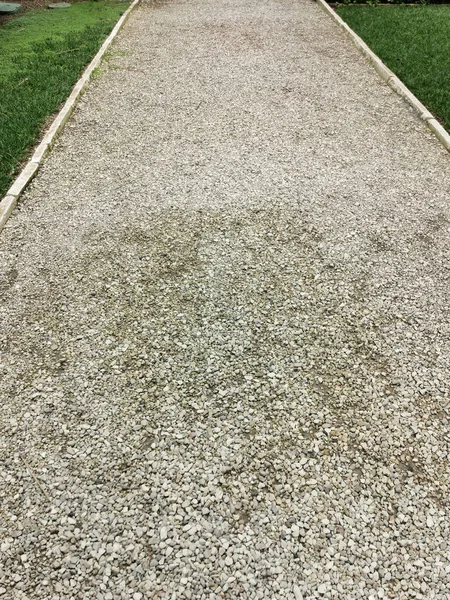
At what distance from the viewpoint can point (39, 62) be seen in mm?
9094

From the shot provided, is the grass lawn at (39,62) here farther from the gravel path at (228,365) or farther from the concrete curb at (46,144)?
the gravel path at (228,365)

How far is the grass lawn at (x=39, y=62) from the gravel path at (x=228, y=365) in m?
0.63

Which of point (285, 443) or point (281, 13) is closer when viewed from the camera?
point (285, 443)

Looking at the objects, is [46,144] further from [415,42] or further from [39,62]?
[415,42]

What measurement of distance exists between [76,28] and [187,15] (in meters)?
3.11

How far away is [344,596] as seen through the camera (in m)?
2.49

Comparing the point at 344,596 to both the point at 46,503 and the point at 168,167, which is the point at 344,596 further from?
the point at 168,167

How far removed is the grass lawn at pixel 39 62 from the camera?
6539mm

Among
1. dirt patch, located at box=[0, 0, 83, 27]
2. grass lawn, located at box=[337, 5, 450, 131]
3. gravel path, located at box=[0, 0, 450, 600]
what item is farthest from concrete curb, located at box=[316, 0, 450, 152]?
dirt patch, located at box=[0, 0, 83, 27]

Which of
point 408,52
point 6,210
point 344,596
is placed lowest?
point 344,596

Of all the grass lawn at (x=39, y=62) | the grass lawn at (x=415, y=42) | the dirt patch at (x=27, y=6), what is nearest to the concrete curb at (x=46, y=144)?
the grass lawn at (x=39, y=62)

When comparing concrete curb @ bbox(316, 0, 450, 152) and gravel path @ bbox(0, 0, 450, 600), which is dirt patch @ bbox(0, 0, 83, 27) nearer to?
gravel path @ bbox(0, 0, 450, 600)

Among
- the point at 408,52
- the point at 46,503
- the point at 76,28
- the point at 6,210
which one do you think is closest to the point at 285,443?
the point at 46,503

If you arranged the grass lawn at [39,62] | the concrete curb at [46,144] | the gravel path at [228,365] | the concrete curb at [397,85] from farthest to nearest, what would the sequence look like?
the concrete curb at [397,85]
the grass lawn at [39,62]
the concrete curb at [46,144]
the gravel path at [228,365]
